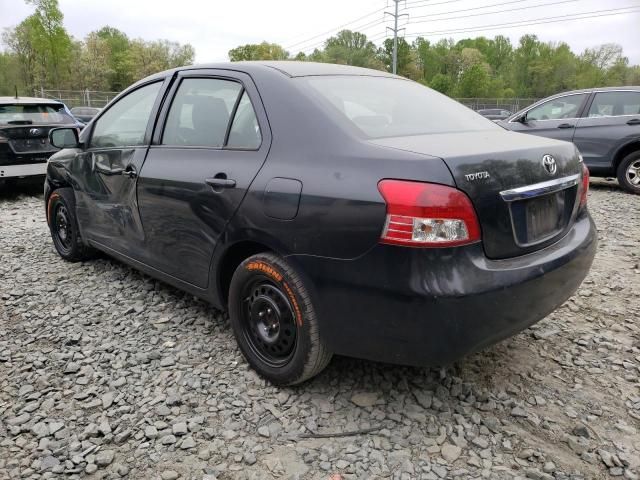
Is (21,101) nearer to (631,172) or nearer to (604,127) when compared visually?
(604,127)

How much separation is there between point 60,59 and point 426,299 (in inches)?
1998

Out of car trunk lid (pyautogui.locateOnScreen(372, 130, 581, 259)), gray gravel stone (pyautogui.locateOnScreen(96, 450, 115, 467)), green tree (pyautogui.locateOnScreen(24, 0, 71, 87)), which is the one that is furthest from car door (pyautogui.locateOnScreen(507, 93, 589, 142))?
green tree (pyautogui.locateOnScreen(24, 0, 71, 87))

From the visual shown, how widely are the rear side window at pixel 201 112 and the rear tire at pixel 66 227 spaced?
1.72 metres

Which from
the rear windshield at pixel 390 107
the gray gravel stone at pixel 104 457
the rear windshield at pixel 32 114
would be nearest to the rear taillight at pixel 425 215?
the rear windshield at pixel 390 107

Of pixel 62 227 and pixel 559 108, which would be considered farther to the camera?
pixel 559 108

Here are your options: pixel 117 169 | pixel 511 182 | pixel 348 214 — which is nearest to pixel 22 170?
pixel 117 169

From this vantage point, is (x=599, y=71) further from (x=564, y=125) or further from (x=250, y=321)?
(x=250, y=321)

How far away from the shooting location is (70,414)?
2555 millimetres

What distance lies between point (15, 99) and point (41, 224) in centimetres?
285

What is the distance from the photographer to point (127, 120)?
3799mm

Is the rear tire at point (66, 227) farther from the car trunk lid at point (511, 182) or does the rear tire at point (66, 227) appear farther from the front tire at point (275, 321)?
the car trunk lid at point (511, 182)

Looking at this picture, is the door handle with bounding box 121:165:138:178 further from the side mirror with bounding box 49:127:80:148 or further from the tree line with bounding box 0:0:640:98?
the tree line with bounding box 0:0:640:98

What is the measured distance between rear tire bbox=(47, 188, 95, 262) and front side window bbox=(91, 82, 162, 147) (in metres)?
0.73

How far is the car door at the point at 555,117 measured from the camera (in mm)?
8445
